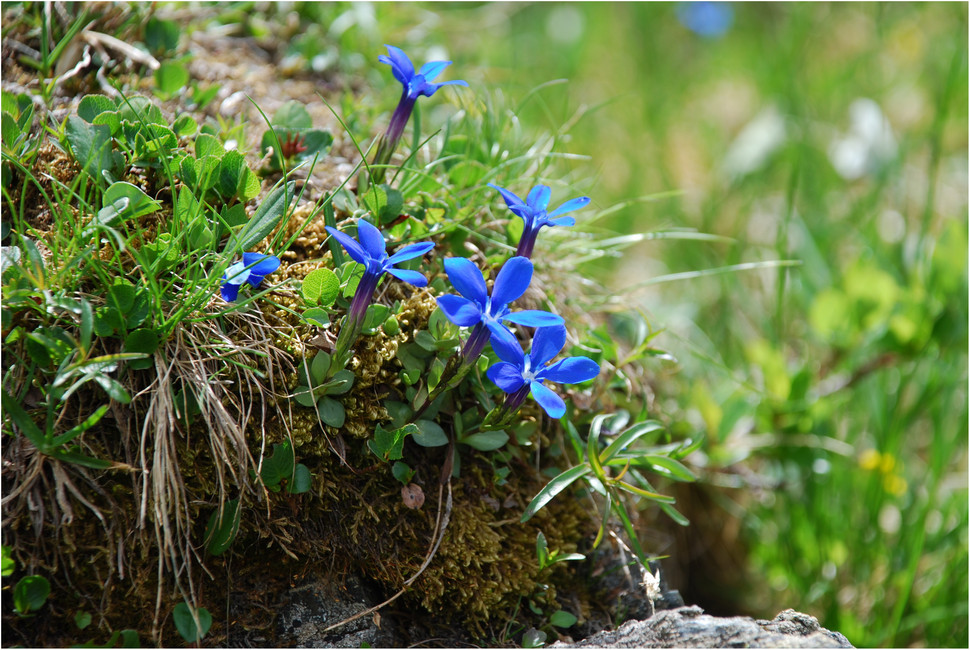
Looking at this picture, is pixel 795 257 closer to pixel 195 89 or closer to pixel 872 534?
pixel 872 534

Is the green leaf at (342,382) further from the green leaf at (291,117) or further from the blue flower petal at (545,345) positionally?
the green leaf at (291,117)

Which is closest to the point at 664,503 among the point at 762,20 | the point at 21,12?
the point at 21,12

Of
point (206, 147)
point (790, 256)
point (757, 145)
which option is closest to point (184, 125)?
point (206, 147)

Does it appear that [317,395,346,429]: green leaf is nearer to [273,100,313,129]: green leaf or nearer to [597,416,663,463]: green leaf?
[597,416,663,463]: green leaf

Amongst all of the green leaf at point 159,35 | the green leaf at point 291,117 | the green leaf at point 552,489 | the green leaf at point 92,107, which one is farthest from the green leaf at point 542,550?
the green leaf at point 159,35

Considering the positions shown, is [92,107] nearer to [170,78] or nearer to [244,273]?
[170,78]
